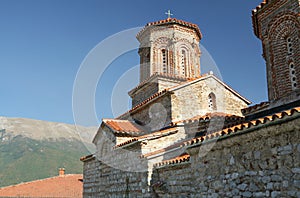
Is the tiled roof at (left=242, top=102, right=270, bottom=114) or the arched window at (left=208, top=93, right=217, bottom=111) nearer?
the tiled roof at (left=242, top=102, right=270, bottom=114)

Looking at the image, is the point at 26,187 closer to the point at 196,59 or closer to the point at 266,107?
the point at 196,59

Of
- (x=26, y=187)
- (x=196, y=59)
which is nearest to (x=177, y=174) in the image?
(x=196, y=59)

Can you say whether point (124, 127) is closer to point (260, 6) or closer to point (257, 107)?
point (257, 107)

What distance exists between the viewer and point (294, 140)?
412 centimetres

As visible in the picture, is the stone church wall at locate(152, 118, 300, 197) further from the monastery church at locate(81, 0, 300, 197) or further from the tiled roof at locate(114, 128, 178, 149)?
the tiled roof at locate(114, 128, 178, 149)

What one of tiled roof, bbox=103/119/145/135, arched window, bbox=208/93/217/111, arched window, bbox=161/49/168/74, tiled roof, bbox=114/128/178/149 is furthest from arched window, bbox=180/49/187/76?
tiled roof, bbox=114/128/178/149

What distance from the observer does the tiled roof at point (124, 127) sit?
980cm

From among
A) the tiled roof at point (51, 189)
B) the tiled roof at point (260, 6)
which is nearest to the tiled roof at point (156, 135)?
the tiled roof at point (260, 6)

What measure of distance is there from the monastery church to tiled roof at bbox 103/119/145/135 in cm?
4

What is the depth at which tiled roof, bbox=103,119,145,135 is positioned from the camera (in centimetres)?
980

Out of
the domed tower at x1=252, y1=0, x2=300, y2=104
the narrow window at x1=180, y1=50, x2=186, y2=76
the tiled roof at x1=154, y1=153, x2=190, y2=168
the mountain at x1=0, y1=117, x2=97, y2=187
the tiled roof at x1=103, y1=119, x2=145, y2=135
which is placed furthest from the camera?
the mountain at x1=0, y1=117, x2=97, y2=187

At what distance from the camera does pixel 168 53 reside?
12672 millimetres

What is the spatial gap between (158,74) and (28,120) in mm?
60428

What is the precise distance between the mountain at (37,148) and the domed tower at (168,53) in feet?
41.6
